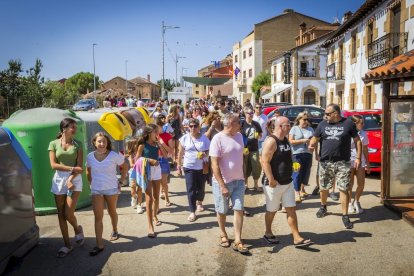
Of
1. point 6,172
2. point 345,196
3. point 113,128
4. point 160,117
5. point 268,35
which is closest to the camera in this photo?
point 6,172

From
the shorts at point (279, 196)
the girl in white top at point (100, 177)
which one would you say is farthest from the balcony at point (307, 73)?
the girl in white top at point (100, 177)

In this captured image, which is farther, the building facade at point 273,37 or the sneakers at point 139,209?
the building facade at point 273,37

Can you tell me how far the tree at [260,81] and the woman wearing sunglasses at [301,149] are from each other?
43680mm

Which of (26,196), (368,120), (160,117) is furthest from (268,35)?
(26,196)

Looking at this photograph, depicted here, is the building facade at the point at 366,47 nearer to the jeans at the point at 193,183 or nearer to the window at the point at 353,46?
the window at the point at 353,46

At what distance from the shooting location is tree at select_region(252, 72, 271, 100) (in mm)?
50838

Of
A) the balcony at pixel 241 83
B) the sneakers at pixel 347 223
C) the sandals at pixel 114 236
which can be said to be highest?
the balcony at pixel 241 83

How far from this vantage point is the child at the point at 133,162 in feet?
20.5

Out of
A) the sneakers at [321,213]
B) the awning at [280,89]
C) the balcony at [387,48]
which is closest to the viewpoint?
the sneakers at [321,213]

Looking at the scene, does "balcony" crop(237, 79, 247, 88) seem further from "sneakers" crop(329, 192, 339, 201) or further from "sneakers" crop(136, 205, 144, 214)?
"sneakers" crop(136, 205, 144, 214)

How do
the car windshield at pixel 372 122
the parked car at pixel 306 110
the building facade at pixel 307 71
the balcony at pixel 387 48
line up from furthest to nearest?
the building facade at pixel 307 71 → the parked car at pixel 306 110 → the balcony at pixel 387 48 → the car windshield at pixel 372 122

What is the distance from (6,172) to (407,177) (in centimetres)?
653

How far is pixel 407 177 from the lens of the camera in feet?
23.2

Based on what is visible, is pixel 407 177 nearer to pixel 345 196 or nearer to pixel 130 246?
pixel 345 196
